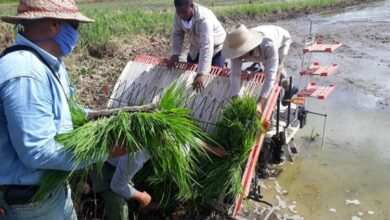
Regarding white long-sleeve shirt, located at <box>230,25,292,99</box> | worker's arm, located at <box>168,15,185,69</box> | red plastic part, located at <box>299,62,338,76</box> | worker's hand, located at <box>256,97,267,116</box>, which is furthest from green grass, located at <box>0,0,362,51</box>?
worker's hand, located at <box>256,97,267,116</box>

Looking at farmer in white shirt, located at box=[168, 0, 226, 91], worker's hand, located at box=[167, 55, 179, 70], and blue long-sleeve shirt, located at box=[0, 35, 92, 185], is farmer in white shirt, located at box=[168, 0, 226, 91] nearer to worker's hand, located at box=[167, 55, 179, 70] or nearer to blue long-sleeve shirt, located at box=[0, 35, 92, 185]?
worker's hand, located at box=[167, 55, 179, 70]

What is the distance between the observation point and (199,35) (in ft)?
13.7

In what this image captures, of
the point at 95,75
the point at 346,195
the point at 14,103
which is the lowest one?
the point at 346,195

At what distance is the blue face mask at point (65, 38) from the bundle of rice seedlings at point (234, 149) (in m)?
1.58

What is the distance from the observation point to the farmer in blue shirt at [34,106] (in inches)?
61.0

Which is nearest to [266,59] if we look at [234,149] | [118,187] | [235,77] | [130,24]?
[235,77]

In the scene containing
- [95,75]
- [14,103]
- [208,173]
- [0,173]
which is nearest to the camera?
[14,103]

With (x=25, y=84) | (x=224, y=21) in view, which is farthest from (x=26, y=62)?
(x=224, y=21)

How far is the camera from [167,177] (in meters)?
3.13

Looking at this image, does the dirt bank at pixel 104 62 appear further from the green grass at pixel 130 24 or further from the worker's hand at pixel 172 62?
the worker's hand at pixel 172 62

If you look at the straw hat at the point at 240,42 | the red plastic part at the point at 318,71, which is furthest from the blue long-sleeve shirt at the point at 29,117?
the red plastic part at the point at 318,71

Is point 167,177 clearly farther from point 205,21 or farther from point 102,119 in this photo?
point 205,21

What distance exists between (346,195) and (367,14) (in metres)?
14.1

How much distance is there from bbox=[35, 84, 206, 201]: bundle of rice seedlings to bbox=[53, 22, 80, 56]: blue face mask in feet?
1.31
